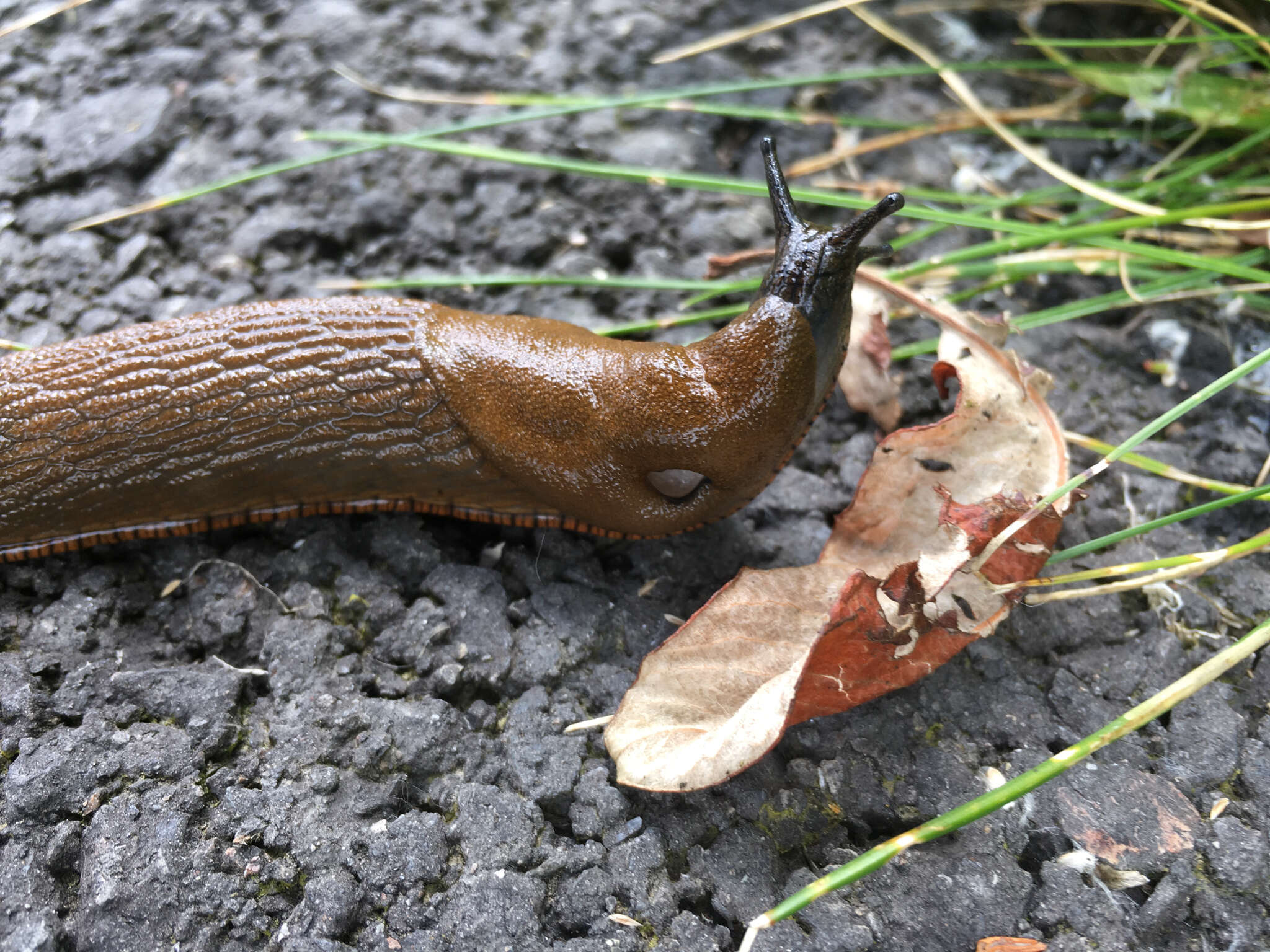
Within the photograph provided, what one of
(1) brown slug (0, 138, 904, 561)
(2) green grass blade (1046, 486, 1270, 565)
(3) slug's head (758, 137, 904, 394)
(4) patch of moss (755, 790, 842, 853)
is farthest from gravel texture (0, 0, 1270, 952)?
(3) slug's head (758, 137, 904, 394)

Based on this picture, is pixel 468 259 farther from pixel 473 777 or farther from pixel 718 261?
pixel 473 777

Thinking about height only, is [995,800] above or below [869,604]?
below

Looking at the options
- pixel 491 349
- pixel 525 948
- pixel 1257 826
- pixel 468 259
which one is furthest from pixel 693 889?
pixel 468 259

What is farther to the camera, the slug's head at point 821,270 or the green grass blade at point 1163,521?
the slug's head at point 821,270

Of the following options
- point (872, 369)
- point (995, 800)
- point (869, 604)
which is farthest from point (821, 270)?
point (995, 800)

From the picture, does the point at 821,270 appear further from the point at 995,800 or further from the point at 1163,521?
the point at 995,800

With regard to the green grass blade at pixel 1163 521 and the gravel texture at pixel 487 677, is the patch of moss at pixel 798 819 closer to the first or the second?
the gravel texture at pixel 487 677

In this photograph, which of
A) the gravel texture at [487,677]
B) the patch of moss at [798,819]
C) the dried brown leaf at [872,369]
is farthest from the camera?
the dried brown leaf at [872,369]

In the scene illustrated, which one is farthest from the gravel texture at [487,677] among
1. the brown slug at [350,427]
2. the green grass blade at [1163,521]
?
the green grass blade at [1163,521]
